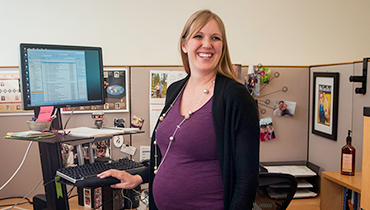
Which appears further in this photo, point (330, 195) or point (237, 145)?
point (330, 195)

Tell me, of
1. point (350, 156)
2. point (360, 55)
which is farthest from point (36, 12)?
point (360, 55)

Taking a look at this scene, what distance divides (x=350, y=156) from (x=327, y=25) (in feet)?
4.35

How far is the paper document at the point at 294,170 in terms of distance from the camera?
72.3 inches

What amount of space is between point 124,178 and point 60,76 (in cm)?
58

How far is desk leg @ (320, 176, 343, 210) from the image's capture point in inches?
58.7

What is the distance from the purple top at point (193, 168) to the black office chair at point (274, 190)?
33 centimetres

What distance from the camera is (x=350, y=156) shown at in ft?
4.76

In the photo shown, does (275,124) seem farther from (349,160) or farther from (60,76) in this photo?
(60,76)

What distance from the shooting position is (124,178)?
1.22 m

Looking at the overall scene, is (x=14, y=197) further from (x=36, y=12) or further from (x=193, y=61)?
(x=193, y=61)

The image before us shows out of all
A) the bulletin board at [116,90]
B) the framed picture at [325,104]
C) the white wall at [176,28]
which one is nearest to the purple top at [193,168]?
the bulletin board at [116,90]

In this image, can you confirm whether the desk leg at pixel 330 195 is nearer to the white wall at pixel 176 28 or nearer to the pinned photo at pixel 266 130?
the pinned photo at pixel 266 130

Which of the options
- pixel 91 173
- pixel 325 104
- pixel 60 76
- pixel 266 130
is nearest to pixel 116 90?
pixel 60 76

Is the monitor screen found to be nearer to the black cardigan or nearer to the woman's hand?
the woman's hand
